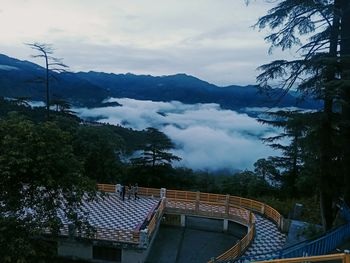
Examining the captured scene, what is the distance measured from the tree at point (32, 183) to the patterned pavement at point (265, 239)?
8.63 metres

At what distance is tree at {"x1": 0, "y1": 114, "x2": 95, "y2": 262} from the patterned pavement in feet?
28.3

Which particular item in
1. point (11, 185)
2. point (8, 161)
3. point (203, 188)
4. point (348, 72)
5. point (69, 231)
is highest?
point (348, 72)

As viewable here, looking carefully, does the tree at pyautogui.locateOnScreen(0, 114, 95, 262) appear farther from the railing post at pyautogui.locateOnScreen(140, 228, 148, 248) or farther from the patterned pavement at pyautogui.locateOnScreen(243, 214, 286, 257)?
the patterned pavement at pyautogui.locateOnScreen(243, 214, 286, 257)

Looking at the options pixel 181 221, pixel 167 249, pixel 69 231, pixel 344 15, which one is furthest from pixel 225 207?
pixel 344 15

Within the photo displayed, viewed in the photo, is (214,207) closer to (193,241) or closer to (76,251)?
(193,241)

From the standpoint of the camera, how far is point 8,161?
529 inches

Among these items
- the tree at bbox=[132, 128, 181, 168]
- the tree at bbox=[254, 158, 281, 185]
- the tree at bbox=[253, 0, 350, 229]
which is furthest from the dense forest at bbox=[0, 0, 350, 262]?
the tree at bbox=[132, 128, 181, 168]

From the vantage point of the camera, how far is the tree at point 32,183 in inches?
524

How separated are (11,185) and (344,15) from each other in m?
13.8

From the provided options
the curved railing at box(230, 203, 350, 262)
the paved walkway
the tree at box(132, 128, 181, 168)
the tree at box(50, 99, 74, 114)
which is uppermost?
the tree at box(50, 99, 74, 114)

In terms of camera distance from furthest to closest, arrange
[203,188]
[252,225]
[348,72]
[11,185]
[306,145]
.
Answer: [203,188] → [252,225] → [306,145] → [11,185] → [348,72]

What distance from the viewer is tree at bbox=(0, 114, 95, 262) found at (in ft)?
43.7

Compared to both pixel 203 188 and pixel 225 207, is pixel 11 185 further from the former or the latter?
pixel 203 188

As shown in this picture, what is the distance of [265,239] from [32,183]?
39.1 feet
